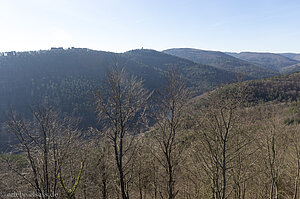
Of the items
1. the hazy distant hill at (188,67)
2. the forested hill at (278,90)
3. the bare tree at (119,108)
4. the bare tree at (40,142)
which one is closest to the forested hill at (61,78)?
the hazy distant hill at (188,67)

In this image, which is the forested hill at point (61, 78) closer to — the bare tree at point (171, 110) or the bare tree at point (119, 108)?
the bare tree at point (119, 108)

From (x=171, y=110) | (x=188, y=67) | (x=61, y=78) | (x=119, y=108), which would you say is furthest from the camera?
(x=188, y=67)

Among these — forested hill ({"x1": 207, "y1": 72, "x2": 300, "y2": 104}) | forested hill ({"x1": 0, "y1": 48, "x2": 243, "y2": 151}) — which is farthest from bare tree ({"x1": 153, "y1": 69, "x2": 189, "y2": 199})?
forested hill ({"x1": 0, "y1": 48, "x2": 243, "y2": 151})

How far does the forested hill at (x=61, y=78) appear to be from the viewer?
64.2 meters

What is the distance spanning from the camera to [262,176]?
11.4 meters

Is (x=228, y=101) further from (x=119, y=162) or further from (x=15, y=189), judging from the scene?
(x=15, y=189)

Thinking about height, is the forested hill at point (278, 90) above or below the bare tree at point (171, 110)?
below

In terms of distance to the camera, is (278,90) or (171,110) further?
(278,90)

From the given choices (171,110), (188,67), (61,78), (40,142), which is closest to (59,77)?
(61,78)

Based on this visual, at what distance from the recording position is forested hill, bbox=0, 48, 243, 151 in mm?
64231

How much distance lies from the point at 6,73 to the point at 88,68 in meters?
34.9

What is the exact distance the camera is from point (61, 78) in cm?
8219

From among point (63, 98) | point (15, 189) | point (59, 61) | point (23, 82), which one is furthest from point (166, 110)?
point (59, 61)

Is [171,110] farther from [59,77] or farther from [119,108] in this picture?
[59,77]
